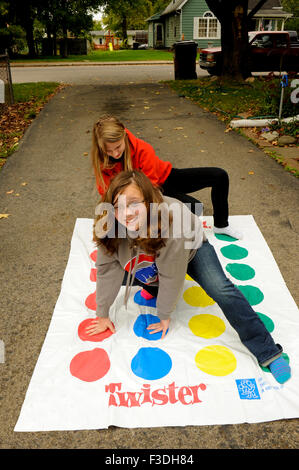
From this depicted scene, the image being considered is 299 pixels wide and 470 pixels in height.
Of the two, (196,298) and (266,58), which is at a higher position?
(266,58)

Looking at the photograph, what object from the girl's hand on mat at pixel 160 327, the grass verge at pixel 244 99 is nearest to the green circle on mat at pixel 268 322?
the girl's hand on mat at pixel 160 327

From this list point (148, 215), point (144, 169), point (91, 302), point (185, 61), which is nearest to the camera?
point (148, 215)

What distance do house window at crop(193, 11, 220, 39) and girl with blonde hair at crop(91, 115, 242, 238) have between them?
105 ft

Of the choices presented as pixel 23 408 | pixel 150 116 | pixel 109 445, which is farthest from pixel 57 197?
pixel 150 116

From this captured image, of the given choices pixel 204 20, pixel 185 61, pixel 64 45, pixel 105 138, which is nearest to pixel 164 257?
pixel 105 138

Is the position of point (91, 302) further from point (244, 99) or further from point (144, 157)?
point (244, 99)

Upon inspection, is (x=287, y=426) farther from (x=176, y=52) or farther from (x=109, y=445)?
(x=176, y=52)

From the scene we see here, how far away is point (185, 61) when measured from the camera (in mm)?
13203

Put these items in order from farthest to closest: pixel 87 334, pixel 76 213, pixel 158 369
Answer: pixel 76 213
pixel 87 334
pixel 158 369

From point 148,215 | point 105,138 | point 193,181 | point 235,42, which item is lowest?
point 193,181

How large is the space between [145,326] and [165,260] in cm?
71

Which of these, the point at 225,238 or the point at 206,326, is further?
the point at 225,238

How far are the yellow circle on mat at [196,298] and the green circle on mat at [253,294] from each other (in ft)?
0.90

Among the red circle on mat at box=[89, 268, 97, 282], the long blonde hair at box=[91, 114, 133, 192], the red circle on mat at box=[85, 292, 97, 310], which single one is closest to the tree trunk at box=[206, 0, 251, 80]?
the long blonde hair at box=[91, 114, 133, 192]
